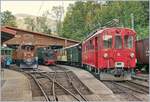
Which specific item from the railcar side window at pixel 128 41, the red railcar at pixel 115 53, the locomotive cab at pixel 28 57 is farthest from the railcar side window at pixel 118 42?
the locomotive cab at pixel 28 57

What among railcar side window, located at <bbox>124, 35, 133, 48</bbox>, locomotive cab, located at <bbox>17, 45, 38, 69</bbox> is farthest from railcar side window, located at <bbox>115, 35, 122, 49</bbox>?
locomotive cab, located at <bbox>17, 45, 38, 69</bbox>

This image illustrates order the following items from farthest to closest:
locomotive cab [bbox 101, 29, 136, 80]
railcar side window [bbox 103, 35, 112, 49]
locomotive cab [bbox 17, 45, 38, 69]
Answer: locomotive cab [bbox 17, 45, 38, 69]
railcar side window [bbox 103, 35, 112, 49]
locomotive cab [bbox 101, 29, 136, 80]

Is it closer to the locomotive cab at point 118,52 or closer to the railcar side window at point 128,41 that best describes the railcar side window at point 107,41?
the locomotive cab at point 118,52

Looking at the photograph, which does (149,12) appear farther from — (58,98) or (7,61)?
(58,98)

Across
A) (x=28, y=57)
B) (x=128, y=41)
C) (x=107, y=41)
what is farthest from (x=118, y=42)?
(x=28, y=57)

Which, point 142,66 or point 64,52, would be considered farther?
point 64,52

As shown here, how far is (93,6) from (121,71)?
3138 cm

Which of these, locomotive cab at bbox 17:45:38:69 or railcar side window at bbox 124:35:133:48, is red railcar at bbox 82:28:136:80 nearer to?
railcar side window at bbox 124:35:133:48

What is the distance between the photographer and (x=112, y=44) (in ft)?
70.6

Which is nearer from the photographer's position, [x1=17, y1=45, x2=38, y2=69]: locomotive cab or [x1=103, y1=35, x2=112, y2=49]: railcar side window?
[x1=103, y1=35, x2=112, y2=49]: railcar side window

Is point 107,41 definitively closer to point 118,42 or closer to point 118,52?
point 118,42

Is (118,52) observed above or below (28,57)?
below

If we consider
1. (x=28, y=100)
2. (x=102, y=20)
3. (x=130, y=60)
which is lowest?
(x=28, y=100)

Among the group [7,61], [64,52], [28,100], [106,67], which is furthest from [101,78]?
[64,52]
